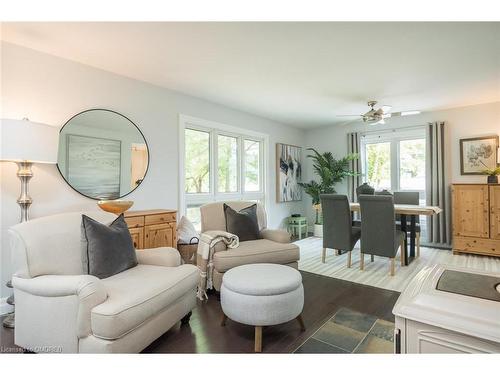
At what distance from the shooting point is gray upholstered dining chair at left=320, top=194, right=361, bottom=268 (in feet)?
11.4

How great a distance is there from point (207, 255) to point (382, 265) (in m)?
2.49

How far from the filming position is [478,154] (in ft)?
14.0

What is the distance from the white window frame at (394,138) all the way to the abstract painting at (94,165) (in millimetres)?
4665

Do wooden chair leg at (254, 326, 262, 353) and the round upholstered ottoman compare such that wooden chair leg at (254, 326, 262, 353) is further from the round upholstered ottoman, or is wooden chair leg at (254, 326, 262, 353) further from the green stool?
the green stool

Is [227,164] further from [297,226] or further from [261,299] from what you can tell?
[261,299]

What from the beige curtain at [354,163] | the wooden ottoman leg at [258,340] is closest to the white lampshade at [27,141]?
the wooden ottoman leg at [258,340]

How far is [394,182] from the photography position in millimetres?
5148

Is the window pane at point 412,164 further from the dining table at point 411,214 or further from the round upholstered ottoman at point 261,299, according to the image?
the round upholstered ottoman at point 261,299

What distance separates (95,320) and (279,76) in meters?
2.89

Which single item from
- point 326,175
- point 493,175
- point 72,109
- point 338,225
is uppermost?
point 72,109

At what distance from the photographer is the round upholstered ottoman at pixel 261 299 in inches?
67.6

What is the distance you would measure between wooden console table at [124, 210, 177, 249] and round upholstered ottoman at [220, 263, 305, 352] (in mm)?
1182

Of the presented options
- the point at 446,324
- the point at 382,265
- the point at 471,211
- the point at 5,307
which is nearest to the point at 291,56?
the point at 446,324

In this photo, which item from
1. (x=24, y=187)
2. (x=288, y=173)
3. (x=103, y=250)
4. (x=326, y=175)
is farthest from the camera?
(x=288, y=173)
